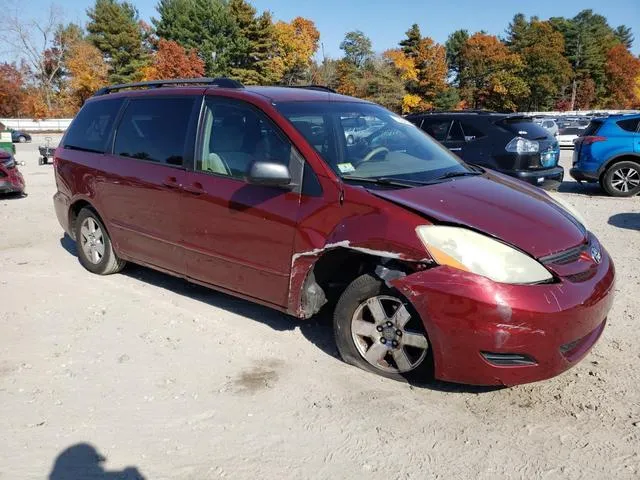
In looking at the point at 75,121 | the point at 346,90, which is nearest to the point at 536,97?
the point at 346,90

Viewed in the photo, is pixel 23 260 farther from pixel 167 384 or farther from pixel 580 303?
pixel 580 303

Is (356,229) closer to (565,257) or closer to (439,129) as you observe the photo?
(565,257)

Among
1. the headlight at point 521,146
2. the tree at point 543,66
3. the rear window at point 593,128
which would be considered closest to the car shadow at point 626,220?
the headlight at point 521,146

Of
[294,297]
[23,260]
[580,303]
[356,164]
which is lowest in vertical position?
[23,260]

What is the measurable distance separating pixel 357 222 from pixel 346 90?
66813 mm

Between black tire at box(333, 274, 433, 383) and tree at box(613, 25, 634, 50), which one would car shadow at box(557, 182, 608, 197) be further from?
tree at box(613, 25, 634, 50)

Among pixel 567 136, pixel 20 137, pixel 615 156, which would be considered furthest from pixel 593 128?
pixel 20 137

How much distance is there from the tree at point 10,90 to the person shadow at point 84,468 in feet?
216

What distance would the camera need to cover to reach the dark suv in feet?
28.8

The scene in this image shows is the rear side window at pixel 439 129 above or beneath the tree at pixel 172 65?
beneath

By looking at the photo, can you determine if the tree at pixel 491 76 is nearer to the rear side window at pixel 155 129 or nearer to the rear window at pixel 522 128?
the rear window at pixel 522 128

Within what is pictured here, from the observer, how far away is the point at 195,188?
4160mm

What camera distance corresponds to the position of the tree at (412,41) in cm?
6788

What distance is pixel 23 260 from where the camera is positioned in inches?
246
